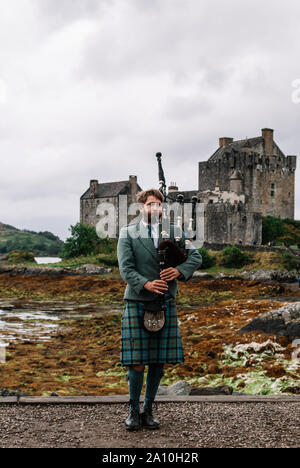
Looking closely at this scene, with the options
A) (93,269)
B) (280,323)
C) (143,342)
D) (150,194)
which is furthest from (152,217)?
(93,269)

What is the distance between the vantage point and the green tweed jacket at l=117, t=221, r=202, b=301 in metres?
5.25

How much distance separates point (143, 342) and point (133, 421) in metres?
0.78

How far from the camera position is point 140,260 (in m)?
5.39

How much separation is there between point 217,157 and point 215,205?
1121 centimetres

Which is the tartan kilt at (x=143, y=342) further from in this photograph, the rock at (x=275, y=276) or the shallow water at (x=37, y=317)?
the rock at (x=275, y=276)

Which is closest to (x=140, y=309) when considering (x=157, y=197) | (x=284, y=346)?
(x=157, y=197)

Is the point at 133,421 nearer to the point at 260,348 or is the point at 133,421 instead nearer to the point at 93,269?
the point at 260,348

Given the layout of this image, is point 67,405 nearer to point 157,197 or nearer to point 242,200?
point 157,197

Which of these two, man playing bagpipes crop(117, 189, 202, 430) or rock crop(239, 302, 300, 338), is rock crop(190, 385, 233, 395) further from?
rock crop(239, 302, 300, 338)

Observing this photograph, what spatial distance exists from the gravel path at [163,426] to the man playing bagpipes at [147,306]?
0.32 metres

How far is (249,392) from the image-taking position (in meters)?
7.96

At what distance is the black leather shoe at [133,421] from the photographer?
5.00 m

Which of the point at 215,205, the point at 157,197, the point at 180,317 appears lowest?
the point at 180,317

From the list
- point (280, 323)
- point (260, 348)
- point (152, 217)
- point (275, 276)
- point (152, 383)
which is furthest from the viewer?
point (275, 276)
